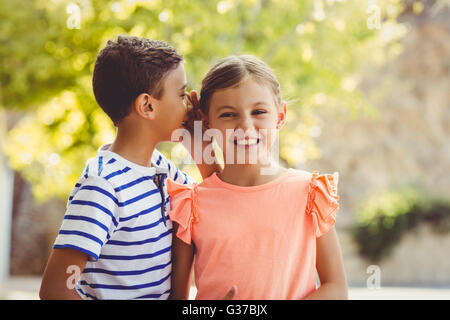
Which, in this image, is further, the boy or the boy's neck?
the boy's neck

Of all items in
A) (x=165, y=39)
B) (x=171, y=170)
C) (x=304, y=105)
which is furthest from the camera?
(x=304, y=105)

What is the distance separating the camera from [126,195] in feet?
3.67

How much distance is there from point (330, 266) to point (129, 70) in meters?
0.65

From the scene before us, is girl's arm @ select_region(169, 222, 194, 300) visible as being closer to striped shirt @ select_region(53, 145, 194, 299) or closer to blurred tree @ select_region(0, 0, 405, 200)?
striped shirt @ select_region(53, 145, 194, 299)

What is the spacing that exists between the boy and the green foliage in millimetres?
7456

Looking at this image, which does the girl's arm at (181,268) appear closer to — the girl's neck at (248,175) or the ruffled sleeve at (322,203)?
the girl's neck at (248,175)

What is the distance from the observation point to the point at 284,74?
4.44 meters

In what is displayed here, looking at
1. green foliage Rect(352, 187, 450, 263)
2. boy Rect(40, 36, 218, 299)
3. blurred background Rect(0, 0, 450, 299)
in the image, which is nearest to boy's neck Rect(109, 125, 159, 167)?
boy Rect(40, 36, 218, 299)

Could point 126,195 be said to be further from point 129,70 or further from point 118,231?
point 129,70

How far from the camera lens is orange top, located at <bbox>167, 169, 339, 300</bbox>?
108 cm

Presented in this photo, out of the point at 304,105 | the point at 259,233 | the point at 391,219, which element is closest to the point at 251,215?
the point at 259,233

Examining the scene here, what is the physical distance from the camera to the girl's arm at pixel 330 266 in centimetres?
110

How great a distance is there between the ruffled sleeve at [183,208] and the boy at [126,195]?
1.7 inches

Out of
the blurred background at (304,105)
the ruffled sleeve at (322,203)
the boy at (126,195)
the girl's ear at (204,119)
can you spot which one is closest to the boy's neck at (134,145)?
the boy at (126,195)
